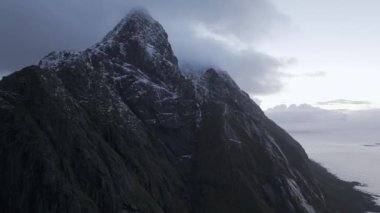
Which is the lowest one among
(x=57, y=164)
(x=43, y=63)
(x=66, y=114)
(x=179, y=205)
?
(x=179, y=205)

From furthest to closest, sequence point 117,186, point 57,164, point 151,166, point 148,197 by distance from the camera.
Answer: point 151,166 → point 148,197 → point 117,186 → point 57,164

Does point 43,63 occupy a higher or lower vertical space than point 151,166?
higher

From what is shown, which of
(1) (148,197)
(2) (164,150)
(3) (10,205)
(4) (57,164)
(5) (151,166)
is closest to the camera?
(3) (10,205)

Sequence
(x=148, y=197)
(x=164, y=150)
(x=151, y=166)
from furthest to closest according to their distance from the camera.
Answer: (x=164, y=150) → (x=151, y=166) → (x=148, y=197)

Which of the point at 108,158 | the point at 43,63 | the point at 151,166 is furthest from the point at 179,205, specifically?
the point at 43,63

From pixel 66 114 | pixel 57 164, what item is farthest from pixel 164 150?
pixel 57 164

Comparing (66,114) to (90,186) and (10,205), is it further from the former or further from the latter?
(10,205)

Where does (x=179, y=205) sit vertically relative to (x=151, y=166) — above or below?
below

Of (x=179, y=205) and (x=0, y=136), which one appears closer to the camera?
(x=0, y=136)

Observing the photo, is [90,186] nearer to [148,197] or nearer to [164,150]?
[148,197]
